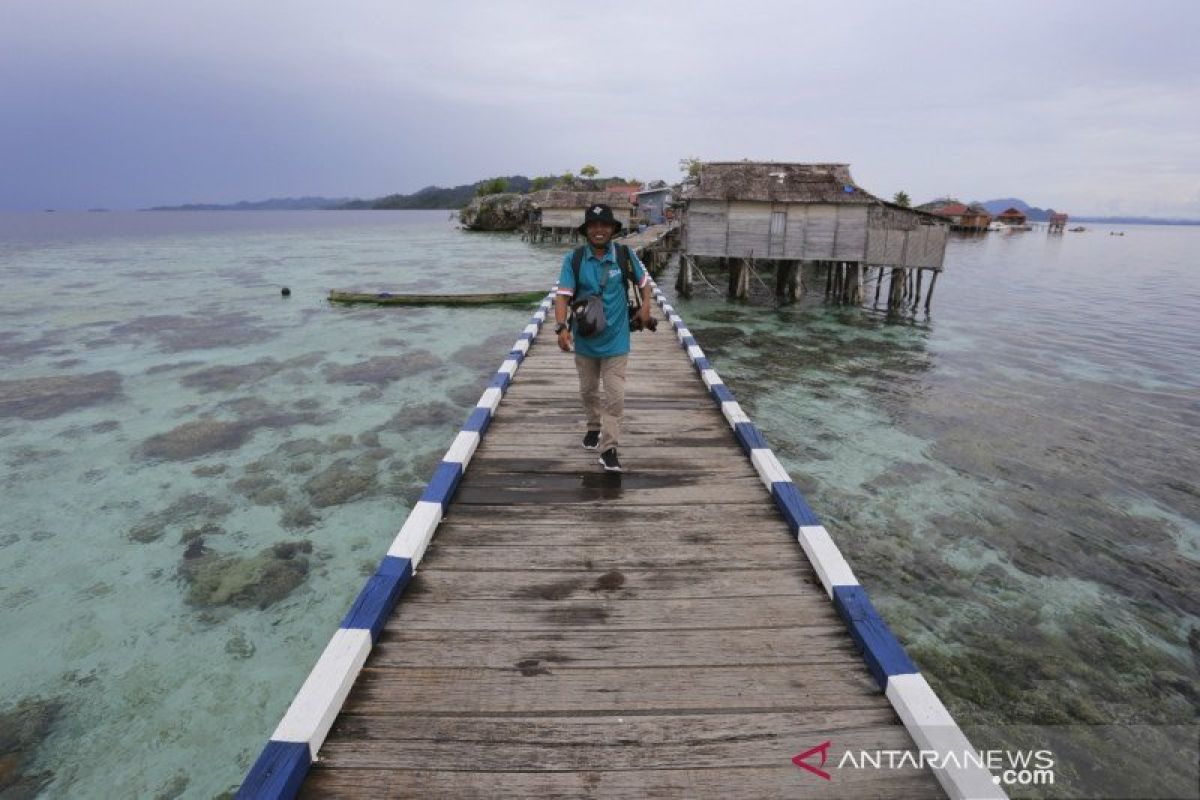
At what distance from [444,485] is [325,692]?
2266 mm

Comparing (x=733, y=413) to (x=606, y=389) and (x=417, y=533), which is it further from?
(x=417, y=533)

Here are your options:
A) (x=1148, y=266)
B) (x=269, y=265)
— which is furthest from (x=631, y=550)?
(x=1148, y=266)

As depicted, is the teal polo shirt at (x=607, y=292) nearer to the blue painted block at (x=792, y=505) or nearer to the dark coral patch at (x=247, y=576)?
the blue painted block at (x=792, y=505)

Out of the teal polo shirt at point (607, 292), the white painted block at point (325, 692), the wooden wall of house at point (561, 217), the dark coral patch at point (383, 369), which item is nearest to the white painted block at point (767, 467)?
the teal polo shirt at point (607, 292)

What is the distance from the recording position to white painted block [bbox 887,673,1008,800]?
256 cm

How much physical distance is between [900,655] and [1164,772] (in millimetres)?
4016

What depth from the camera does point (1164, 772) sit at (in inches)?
202

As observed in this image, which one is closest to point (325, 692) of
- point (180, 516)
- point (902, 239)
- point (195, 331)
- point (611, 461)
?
point (611, 461)

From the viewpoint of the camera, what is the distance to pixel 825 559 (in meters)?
4.12

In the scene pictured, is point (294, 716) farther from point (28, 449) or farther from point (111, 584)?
point (28, 449)

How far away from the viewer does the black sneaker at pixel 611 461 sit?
18.6ft

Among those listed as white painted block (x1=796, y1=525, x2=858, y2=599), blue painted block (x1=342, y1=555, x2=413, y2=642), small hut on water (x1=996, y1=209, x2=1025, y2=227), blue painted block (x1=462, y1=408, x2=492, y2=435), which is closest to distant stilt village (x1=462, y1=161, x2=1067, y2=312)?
blue painted block (x1=462, y1=408, x2=492, y2=435)

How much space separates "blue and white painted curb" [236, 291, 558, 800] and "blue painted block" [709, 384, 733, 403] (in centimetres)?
348

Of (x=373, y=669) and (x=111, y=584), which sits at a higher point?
(x=373, y=669)
